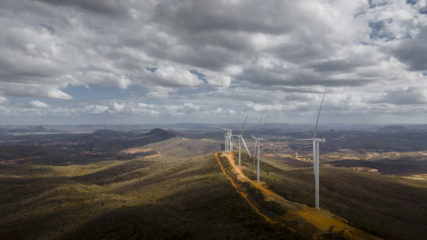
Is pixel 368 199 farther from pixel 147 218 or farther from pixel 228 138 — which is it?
pixel 228 138

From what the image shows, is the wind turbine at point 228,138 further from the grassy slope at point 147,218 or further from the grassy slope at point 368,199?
the grassy slope at point 147,218

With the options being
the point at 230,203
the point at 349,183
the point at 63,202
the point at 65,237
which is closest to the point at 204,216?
the point at 230,203

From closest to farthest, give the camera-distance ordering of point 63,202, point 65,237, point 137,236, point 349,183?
point 137,236, point 65,237, point 63,202, point 349,183

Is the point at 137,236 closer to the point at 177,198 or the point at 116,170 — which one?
the point at 177,198

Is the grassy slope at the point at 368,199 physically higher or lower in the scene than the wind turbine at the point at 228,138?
lower

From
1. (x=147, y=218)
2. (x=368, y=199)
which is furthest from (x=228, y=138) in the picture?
(x=147, y=218)

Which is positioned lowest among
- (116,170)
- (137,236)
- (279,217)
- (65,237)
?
(116,170)

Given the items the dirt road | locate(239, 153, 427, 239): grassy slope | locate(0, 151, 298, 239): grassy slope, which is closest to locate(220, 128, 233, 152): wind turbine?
locate(239, 153, 427, 239): grassy slope

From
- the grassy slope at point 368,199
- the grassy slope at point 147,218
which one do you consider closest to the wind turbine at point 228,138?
the grassy slope at point 368,199
